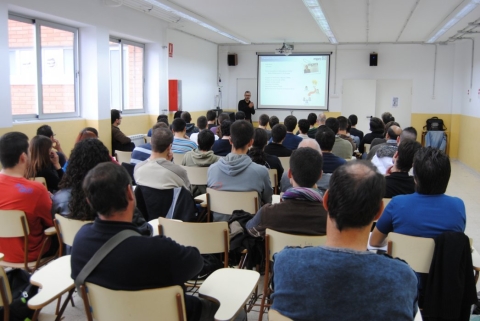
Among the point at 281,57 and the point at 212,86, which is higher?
the point at 281,57

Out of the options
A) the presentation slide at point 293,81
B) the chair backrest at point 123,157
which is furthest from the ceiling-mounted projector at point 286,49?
the chair backrest at point 123,157

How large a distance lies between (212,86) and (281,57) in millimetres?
2372

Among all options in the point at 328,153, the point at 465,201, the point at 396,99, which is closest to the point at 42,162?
the point at 328,153

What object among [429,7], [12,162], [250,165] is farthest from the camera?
[429,7]

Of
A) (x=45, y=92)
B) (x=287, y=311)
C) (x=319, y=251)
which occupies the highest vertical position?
(x=45, y=92)

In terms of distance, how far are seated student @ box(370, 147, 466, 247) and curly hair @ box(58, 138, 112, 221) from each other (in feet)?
6.15

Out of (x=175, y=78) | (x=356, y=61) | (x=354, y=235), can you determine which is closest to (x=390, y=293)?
(x=354, y=235)

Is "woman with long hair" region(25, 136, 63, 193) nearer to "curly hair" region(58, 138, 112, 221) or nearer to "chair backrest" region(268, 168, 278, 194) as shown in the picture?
"curly hair" region(58, 138, 112, 221)

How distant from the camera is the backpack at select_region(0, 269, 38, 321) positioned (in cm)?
219

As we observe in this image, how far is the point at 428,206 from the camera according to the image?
101 inches

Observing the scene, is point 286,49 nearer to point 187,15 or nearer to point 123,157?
point 187,15

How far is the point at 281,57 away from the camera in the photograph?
13.9 m

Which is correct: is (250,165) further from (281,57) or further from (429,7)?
(281,57)

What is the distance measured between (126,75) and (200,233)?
769cm
